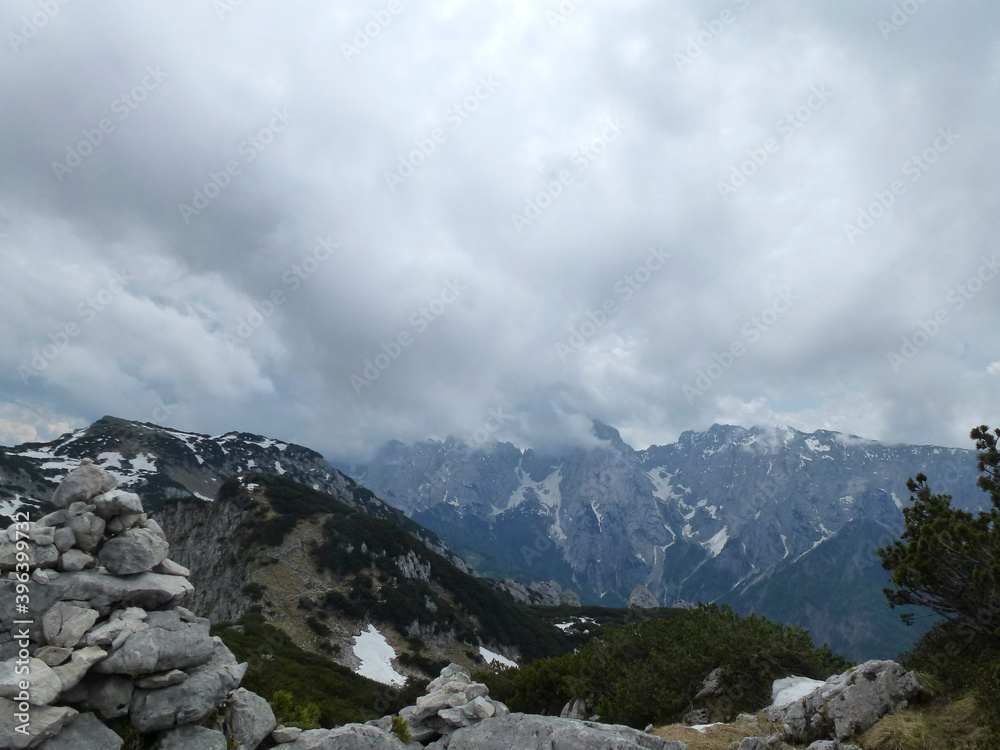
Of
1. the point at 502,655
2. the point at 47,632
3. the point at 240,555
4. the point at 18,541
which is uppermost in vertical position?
the point at 240,555

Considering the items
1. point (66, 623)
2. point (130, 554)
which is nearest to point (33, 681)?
point (66, 623)

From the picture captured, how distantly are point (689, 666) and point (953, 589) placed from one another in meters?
11.5

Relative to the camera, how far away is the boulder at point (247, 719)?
47.1ft

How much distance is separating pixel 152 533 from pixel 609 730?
625 inches

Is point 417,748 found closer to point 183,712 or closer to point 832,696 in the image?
point 183,712

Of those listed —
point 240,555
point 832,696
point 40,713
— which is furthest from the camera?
point 240,555

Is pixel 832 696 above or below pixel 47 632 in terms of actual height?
below

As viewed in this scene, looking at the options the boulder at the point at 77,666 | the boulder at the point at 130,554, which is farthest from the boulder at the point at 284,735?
the boulder at the point at 130,554

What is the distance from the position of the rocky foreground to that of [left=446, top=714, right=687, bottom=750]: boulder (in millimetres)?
40

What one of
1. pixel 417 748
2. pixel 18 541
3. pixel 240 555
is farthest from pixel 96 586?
pixel 240 555

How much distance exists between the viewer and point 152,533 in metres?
17.0

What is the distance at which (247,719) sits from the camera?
14.7 m

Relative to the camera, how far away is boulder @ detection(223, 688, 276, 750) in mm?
14344

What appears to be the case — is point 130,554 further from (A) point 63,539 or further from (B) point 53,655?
(B) point 53,655
